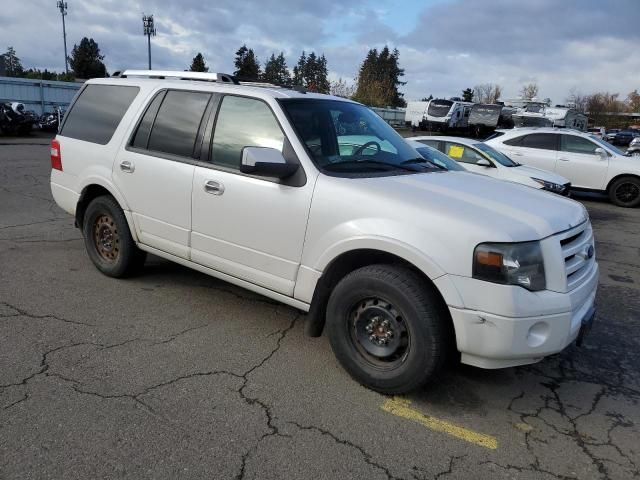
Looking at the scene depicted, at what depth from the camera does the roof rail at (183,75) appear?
4438mm

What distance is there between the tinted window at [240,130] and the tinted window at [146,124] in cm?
80

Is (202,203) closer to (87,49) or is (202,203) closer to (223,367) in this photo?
(223,367)

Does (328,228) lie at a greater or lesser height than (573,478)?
greater

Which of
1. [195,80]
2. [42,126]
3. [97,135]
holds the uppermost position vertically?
[195,80]

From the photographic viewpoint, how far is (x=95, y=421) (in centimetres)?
287

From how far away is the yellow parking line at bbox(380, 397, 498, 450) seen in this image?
293cm

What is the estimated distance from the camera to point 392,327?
3.20 metres

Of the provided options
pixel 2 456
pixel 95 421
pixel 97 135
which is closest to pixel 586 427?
pixel 95 421

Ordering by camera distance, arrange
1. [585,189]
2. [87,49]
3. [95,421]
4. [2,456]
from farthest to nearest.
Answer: [87,49] < [585,189] < [95,421] < [2,456]

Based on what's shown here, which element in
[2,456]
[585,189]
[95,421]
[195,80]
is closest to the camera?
[2,456]

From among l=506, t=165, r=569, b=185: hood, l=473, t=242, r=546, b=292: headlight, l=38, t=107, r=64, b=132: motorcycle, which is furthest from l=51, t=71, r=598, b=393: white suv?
l=38, t=107, r=64, b=132: motorcycle

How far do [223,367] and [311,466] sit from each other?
1139 millimetres

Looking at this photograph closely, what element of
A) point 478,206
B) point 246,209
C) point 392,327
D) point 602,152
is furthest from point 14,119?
point 478,206

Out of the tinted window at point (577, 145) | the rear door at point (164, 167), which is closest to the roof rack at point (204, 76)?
the rear door at point (164, 167)
